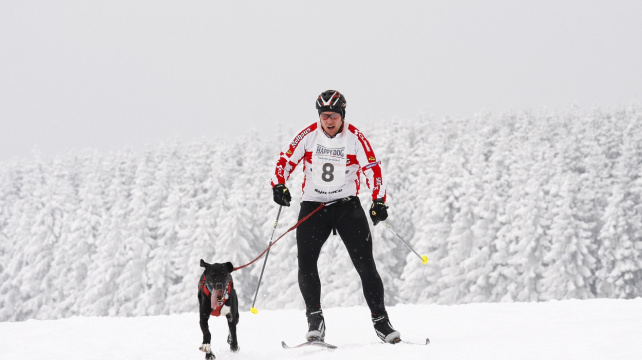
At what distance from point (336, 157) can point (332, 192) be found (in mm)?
402

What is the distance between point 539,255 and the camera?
42.0 m

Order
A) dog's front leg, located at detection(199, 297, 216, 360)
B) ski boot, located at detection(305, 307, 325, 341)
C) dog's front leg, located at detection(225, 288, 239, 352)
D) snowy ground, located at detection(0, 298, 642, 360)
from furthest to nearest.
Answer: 1. dog's front leg, located at detection(225, 288, 239, 352)
2. ski boot, located at detection(305, 307, 325, 341)
3. dog's front leg, located at detection(199, 297, 216, 360)
4. snowy ground, located at detection(0, 298, 642, 360)

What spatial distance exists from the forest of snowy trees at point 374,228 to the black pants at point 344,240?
30647mm

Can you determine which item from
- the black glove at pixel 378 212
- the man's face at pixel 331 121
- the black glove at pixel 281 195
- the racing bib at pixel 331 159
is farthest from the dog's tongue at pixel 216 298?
the man's face at pixel 331 121

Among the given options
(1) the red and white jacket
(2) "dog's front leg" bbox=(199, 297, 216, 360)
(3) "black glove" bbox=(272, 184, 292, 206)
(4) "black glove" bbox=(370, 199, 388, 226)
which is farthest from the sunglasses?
(2) "dog's front leg" bbox=(199, 297, 216, 360)

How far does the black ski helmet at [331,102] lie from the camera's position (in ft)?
20.5

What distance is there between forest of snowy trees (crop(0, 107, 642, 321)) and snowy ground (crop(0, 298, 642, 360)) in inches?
1121

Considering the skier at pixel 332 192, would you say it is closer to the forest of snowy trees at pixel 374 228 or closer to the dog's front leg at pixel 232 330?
the dog's front leg at pixel 232 330

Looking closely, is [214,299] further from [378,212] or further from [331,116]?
[331,116]

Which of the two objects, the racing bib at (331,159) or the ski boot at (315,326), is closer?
the ski boot at (315,326)

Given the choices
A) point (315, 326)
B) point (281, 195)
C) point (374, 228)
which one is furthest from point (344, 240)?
point (374, 228)

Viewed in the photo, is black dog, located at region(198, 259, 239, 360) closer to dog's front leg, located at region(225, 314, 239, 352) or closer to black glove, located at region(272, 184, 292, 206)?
dog's front leg, located at region(225, 314, 239, 352)

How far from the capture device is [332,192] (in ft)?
21.5

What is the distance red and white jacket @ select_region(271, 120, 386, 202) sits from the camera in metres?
6.45
